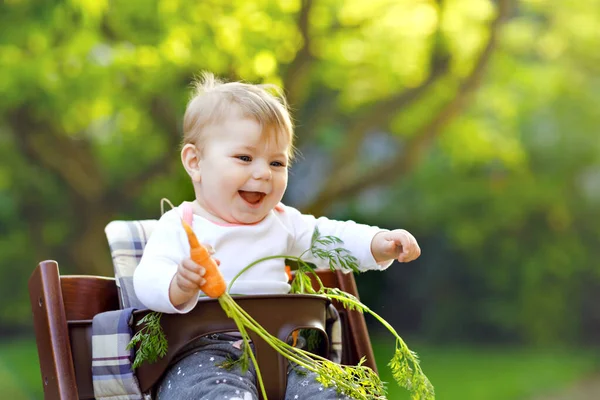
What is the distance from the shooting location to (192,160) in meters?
1.63

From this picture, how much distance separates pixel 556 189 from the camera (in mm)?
8477

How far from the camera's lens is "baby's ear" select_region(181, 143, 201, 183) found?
163cm

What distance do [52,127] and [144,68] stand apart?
1.25m

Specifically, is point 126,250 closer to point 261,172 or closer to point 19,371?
point 261,172

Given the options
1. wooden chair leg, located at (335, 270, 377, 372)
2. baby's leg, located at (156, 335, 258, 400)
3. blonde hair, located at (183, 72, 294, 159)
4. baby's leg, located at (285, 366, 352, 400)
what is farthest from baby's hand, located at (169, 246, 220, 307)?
wooden chair leg, located at (335, 270, 377, 372)

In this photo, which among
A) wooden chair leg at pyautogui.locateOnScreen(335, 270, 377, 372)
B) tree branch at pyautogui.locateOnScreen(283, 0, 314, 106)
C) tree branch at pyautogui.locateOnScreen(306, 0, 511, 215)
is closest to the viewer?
wooden chair leg at pyautogui.locateOnScreen(335, 270, 377, 372)

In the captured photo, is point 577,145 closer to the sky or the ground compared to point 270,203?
closer to the sky

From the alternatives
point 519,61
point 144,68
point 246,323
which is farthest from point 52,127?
point 246,323

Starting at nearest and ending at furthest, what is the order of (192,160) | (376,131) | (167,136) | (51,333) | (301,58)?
(51,333)
(192,160)
(301,58)
(167,136)
(376,131)

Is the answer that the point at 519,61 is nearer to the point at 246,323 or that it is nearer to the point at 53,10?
the point at 53,10

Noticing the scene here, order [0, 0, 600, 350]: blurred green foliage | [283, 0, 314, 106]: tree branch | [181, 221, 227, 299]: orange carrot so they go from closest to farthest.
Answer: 1. [181, 221, 227, 299]: orange carrot
2. [0, 0, 600, 350]: blurred green foliage
3. [283, 0, 314, 106]: tree branch

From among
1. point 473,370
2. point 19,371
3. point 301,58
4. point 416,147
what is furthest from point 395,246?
point 19,371

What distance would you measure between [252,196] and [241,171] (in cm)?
6

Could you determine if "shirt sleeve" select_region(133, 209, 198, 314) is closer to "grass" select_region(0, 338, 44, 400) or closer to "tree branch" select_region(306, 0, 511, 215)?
"tree branch" select_region(306, 0, 511, 215)
